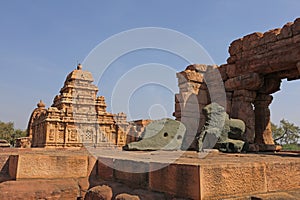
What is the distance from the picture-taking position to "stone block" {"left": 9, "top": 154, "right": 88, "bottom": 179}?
3043mm

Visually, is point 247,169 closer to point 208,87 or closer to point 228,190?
point 228,190

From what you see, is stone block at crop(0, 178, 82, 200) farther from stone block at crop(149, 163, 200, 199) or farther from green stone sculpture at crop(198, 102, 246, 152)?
green stone sculpture at crop(198, 102, 246, 152)

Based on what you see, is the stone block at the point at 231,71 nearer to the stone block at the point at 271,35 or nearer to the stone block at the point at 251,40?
the stone block at the point at 251,40

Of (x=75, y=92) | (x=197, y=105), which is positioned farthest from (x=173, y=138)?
(x=75, y=92)

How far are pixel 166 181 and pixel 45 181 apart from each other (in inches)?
60.4

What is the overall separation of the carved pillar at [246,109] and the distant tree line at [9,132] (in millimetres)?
46132

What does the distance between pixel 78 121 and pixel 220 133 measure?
20153mm

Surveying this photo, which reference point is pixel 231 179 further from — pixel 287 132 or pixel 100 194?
pixel 287 132

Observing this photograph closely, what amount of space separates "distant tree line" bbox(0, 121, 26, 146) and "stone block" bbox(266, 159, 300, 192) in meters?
49.3

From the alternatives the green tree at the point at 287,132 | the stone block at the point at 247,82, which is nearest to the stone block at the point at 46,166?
the stone block at the point at 247,82

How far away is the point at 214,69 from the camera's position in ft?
27.2

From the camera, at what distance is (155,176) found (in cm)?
249

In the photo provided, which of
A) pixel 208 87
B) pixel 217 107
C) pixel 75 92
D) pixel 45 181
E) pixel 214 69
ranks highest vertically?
pixel 75 92

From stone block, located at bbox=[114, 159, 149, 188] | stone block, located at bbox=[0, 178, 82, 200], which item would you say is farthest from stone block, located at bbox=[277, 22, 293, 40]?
stone block, located at bbox=[0, 178, 82, 200]
